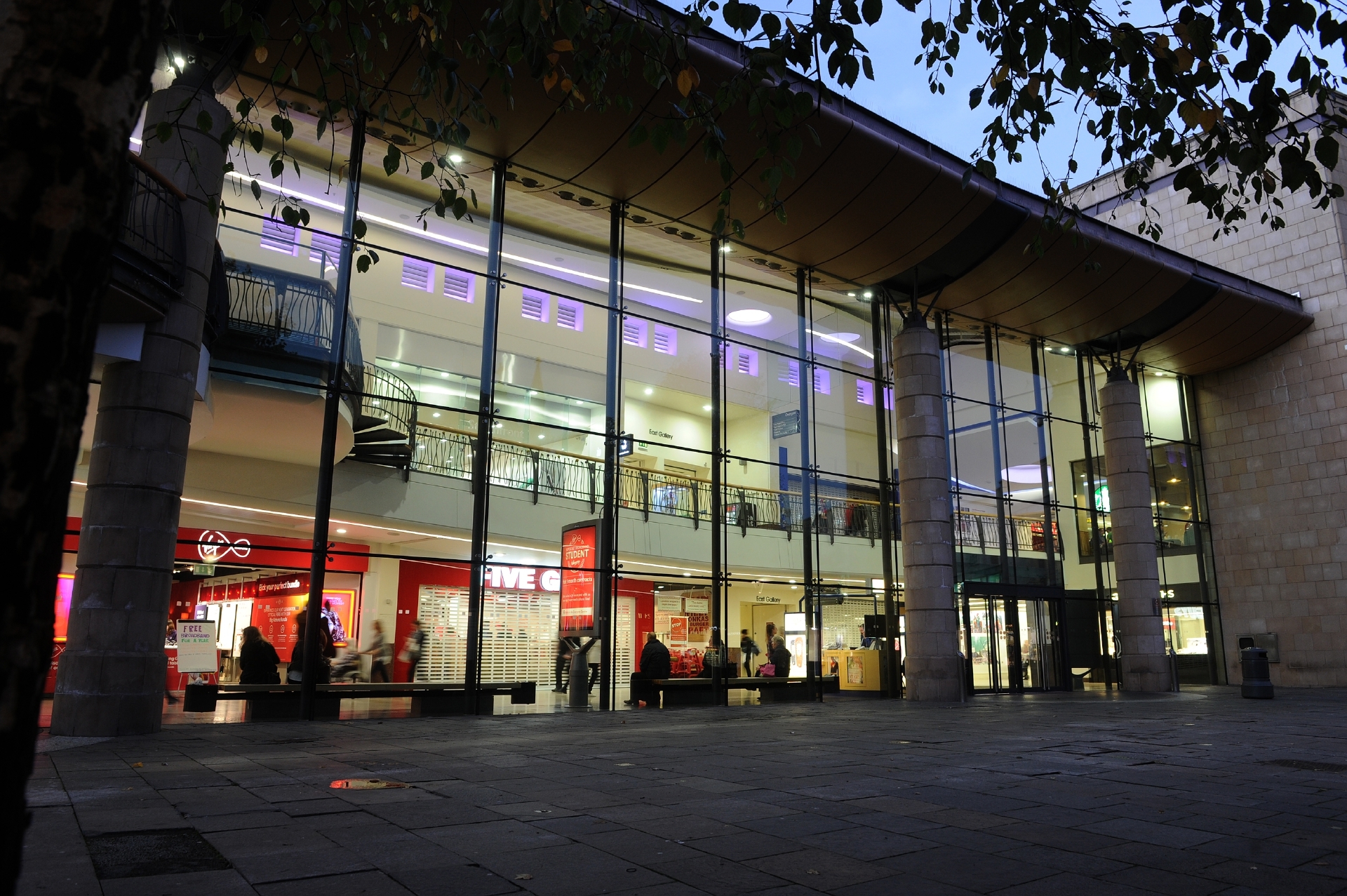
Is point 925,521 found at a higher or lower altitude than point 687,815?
higher

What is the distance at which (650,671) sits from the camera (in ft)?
52.5

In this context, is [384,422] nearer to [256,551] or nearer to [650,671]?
[256,551]

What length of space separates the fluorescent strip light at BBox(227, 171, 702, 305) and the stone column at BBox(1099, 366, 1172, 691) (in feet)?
39.1

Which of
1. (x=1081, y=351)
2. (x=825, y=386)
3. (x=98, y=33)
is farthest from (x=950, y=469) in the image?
(x=98, y=33)

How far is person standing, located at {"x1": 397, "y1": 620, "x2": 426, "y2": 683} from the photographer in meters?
13.1

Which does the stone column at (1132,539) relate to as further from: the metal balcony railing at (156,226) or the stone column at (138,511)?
the metal balcony railing at (156,226)

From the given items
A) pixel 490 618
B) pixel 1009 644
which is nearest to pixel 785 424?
pixel 490 618

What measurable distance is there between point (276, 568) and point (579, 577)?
13.9 ft

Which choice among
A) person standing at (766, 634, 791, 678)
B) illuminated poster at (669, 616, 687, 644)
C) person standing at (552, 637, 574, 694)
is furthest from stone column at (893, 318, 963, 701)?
person standing at (552, 637, 574, 694)

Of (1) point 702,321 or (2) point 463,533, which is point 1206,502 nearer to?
(1) point 702,321

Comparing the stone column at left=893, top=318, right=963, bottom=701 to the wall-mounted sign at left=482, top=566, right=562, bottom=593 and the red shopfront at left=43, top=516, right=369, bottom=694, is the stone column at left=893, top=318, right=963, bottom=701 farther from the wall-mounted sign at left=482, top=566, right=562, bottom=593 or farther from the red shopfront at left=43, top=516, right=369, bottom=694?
the red shopfront at left=43, top=516, right=369, bottom=694

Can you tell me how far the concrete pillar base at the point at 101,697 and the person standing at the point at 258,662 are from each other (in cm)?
291

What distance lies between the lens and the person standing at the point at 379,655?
41.9ft

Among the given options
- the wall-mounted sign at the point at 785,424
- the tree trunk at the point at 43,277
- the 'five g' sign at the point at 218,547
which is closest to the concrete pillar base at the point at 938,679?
the wall-mounted sign at the point at 785,424
